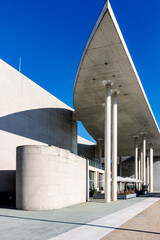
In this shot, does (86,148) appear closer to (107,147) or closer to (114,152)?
(114,152)

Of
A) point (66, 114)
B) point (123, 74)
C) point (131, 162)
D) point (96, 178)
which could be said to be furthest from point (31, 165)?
point (131, 162)

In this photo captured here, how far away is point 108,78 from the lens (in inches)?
954

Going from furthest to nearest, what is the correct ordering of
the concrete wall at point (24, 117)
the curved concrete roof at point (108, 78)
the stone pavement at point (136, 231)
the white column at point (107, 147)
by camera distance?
the concrete wall at point (24, 117) < the white column at point (107, 147) < the curved concrete roof at point (108, 78) < the stone pavement at point (136, 231)

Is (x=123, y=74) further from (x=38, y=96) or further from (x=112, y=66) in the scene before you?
(x=38, y=96)

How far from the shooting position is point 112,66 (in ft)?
71.8

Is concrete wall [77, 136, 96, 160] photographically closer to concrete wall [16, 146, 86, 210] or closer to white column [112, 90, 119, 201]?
white column [112, 90, 119, 201]

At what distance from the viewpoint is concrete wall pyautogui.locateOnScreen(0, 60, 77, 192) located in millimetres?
24719

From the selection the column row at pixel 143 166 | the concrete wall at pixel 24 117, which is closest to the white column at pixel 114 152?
the concrete wall at pixel 24 117

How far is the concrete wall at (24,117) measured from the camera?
81.1 feet

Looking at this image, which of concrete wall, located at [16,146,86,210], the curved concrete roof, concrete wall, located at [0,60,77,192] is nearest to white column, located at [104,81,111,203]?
the curved concrete roof

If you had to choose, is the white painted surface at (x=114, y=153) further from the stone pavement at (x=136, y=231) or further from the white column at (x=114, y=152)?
the stone pavement at (x=136, y=231)

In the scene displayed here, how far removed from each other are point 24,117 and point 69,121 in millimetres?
11641

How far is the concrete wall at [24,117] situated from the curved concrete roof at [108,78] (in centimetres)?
349

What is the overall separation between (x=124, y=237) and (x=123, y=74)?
1680 cm
